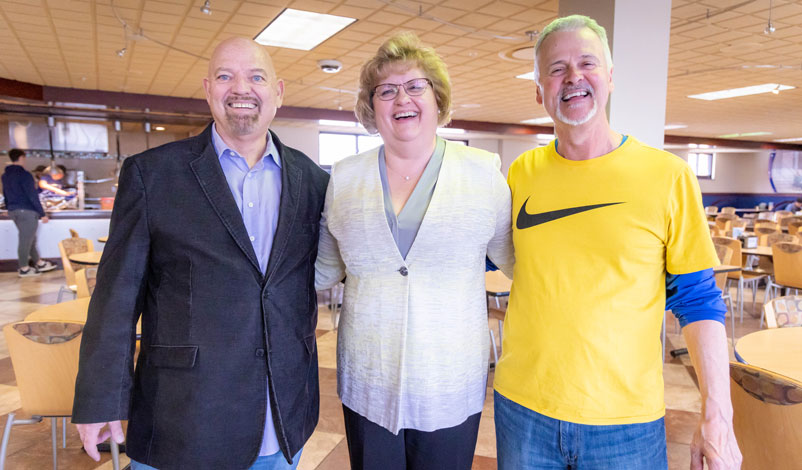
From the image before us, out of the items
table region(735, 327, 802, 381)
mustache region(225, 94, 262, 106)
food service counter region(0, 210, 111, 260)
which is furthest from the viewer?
food service counter region(0, 210, 111, 260)

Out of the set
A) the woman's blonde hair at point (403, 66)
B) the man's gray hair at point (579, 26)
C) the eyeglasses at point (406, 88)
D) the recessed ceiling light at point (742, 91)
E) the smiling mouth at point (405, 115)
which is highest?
the recessed ceiling light at point (742, 91)

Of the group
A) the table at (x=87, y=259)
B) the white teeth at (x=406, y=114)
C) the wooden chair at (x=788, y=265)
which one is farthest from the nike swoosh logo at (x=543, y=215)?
the wooden chair at (x=788, y=265)

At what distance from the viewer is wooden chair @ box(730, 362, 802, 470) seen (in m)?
1.47

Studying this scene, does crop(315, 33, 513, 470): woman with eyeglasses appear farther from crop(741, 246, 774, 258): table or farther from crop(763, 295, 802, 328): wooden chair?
crop(741, 246, 774, 258): table

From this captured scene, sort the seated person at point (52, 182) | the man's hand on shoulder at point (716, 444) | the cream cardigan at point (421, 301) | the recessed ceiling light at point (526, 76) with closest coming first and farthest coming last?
1. the man's hand on shoulder at point (716, 444)
2. the cream cardigan at point (421, 301)
3. the recessed ceiling light at point (526, 76)
4. the seated person at point (52, 182)

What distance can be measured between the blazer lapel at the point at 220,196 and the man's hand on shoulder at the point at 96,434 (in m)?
0.60

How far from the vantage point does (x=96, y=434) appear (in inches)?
54.1

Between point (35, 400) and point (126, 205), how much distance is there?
1.51 metres

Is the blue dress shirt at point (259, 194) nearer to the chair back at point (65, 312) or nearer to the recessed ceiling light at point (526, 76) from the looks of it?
the chair back at point (65, 312)

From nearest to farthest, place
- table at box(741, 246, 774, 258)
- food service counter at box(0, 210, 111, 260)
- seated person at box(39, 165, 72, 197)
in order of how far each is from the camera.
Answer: table at box(741, 246, 774, 258) → food service counter at box(0, 210, 111, 260) → seated person at box(39, 165, 72, 197)

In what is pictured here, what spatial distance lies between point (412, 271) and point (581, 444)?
2.01 ft

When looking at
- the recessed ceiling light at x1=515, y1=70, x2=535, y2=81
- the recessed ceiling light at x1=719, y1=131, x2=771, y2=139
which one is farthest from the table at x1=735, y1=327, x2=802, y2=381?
the recessed ceiling light at x1=719, y1=131, x2=771, y2=139

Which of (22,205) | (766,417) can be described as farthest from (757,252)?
(22,205)

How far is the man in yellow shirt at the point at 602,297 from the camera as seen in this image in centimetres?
126
